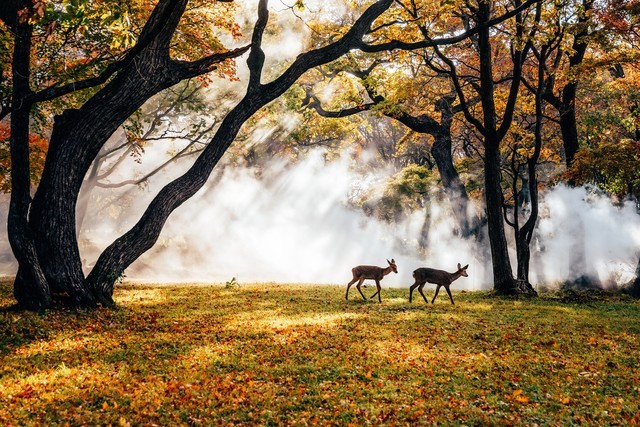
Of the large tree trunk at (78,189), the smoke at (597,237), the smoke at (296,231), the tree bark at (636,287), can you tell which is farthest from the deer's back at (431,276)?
the smoke at (296,231)

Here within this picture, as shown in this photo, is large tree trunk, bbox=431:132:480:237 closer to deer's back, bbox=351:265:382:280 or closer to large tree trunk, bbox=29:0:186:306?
deer's back, bbox=351:265:382:280

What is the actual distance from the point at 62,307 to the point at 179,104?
651 inches

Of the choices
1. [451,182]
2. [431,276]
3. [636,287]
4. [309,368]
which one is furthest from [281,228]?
[309,368]

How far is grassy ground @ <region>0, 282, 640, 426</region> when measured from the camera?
5801 mm

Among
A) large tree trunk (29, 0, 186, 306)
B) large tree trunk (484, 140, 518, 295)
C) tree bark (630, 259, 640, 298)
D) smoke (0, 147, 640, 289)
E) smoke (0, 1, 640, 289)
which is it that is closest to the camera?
large tree trunk (29, 0, 186, 306)

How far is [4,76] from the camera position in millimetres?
14805

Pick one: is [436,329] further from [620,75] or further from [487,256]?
[620,75]

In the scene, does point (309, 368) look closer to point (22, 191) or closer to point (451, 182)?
point (22, 191)

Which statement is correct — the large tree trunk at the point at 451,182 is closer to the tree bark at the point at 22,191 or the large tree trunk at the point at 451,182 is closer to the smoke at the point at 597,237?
the smoke at the point at 597,237

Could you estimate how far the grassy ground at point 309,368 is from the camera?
5.80 metres

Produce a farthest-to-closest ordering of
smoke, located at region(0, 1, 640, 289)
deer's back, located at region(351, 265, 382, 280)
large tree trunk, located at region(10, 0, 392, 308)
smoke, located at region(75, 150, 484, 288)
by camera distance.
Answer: smoke, located at region(75, 150, 484, 288) < smoke, located at region(0, 1, 640, 289) < deer's back, located at region(351, 265, 382, 280) < large tree trunk, located at region(10, 0, 392, 308)

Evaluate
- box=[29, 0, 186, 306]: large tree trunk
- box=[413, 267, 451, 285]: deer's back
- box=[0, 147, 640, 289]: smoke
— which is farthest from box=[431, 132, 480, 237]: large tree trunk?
box=[29, 0, 186, 306]: large tree trunk

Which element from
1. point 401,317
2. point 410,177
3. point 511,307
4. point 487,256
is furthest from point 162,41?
point 487,256

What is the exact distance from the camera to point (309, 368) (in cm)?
754
